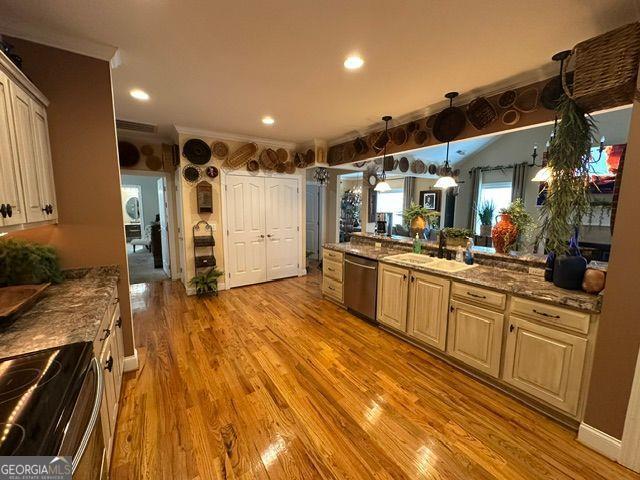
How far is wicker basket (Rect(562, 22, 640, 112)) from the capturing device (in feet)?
4.79

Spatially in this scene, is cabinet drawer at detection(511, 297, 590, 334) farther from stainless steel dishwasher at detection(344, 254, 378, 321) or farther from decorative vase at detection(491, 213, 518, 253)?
stainless steel dishwasher at detection(344, 254, 378, 321)

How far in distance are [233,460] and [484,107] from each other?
355cm

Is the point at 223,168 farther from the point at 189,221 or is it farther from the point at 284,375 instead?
the point at 284,375

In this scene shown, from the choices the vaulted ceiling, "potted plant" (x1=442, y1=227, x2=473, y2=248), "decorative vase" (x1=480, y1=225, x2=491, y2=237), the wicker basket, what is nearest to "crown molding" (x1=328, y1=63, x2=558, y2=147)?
the vaulted ceiling

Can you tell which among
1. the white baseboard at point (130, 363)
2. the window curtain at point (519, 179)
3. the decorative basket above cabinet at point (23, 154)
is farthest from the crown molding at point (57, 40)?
the window curtain at point (519, 179)

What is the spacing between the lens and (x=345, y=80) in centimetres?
247

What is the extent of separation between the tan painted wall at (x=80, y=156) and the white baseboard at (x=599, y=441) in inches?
134

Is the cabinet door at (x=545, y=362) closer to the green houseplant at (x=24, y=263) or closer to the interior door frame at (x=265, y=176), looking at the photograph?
the green houseplant at (x=24, y=263)

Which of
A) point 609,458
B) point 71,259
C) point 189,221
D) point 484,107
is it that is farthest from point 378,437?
point 189,221

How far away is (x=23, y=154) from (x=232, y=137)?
10.1ft

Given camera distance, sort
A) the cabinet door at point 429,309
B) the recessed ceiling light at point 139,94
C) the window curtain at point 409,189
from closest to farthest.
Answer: the cabinet door at point 429,309, the recessed ceiling light at point 139,94, the window curtain at point 409,189

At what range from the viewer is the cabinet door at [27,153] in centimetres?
149

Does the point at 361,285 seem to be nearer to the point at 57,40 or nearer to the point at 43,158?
the point at 43,158

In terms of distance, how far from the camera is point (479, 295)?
7.22ft
